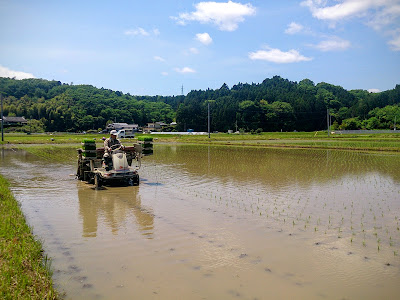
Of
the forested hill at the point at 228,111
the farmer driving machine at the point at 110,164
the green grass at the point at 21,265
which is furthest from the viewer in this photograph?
the forested hill at the point at 228,111

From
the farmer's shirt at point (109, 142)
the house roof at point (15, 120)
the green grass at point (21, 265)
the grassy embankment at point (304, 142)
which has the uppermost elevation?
the house roof at point (15, 120)

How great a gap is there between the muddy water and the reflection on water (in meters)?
0.02

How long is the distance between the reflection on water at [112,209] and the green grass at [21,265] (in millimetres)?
1116

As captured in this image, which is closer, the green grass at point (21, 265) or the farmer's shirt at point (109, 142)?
the green grass at point (21, 265)

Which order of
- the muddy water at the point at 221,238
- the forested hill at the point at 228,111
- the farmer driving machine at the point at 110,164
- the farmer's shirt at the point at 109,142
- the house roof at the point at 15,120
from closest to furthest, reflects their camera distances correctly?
1. the muddy water at the point at 221,238
2. the farmer driving machine at the point at 110,164
3. the farmer's shirt at the point at 109,142
4. the house roof at the point at 15,120
5. the forested hill at the point at 228,111

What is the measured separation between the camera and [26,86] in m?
112

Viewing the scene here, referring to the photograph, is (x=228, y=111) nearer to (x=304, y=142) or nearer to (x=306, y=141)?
(x=306, y=141)

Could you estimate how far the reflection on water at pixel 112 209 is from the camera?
667cm

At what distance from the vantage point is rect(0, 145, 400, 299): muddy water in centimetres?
416

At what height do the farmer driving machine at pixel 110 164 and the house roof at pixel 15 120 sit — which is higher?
the house roof at pixel 15 120

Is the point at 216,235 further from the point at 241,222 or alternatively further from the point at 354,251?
the point at 354,251

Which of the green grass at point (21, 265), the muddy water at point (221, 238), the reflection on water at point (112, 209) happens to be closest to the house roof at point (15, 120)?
the muddy water at point (221, 238)

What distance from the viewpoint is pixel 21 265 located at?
435cm

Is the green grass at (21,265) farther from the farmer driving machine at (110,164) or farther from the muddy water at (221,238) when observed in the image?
the farmer driving machine at (110,164)
